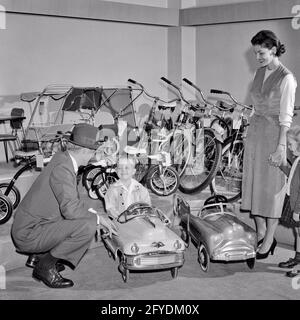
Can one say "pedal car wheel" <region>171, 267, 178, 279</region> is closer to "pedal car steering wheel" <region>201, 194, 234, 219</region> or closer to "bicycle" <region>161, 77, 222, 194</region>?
"pedal car steering wheel" <region>201, 194, 234, 219</region>

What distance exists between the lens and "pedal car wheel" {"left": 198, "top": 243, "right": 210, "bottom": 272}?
13.9 ft

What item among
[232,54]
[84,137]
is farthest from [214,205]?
[232,54]

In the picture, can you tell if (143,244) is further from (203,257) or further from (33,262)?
(33,262)

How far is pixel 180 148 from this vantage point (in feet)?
18.5

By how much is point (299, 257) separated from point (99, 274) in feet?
5.11

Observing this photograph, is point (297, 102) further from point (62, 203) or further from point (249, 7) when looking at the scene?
point (62, 203)

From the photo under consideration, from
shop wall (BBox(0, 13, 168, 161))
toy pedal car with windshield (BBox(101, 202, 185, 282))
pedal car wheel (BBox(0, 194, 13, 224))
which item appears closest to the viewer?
toy pedal car with windshield (BBox(101, 202, 185, 282))

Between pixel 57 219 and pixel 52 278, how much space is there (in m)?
0.42

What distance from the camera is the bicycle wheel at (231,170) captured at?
217 inches

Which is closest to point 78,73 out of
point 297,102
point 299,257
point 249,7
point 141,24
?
point 141,24

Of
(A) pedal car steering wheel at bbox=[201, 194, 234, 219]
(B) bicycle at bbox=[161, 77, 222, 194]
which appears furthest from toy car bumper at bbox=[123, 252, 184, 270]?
(B) bicycle at bbox=[161, 77, 222, 194]

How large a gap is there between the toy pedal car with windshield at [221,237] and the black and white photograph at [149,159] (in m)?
0.01

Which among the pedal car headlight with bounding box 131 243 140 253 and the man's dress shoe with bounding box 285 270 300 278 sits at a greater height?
the pedal car headlight with bounding box 131 243 140 253
